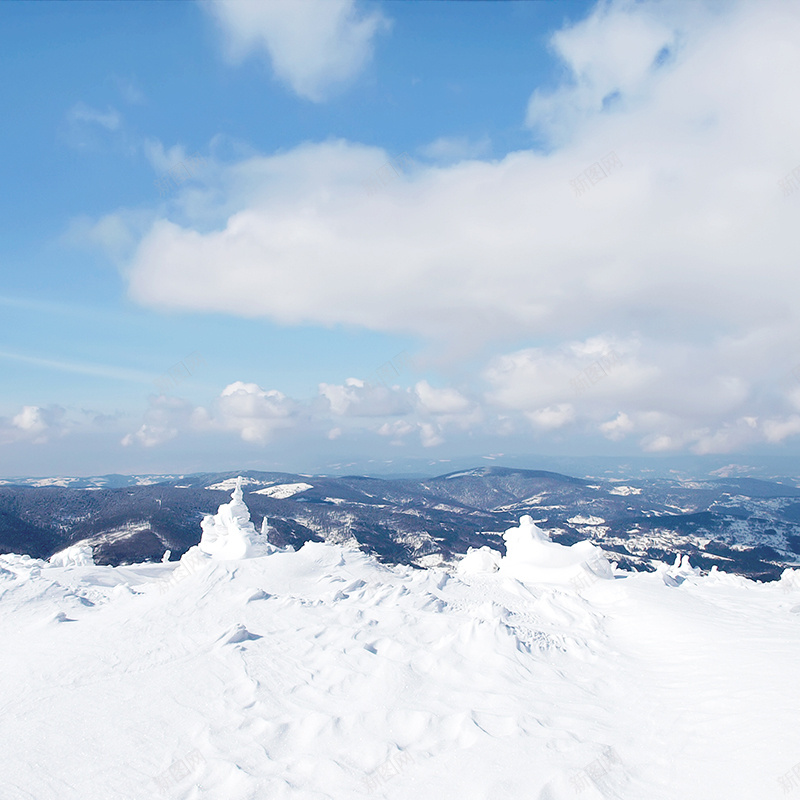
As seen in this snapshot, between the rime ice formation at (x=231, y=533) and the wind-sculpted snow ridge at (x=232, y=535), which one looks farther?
the rime ice formation at (x=231, y=533)

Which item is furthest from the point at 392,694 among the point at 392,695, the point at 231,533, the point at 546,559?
the point at 231,533

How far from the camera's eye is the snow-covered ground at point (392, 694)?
567 inches

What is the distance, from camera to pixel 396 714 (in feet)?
57.2

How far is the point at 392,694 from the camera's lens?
18922 millimetres

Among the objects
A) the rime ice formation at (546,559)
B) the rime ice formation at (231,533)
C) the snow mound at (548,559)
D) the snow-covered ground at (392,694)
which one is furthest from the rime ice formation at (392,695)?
the rime ice formation at (231,533)

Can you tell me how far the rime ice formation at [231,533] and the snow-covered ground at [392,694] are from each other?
46.3 ft

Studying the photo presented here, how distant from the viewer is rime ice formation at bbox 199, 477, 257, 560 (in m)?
47.6

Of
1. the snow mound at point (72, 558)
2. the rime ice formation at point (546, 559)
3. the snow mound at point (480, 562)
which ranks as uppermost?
the rime ice formation at point (546, 559)

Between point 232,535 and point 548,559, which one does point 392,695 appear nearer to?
point 548,559

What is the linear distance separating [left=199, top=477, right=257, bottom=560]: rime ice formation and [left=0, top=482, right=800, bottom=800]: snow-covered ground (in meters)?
14.1

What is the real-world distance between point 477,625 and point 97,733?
16.2 m

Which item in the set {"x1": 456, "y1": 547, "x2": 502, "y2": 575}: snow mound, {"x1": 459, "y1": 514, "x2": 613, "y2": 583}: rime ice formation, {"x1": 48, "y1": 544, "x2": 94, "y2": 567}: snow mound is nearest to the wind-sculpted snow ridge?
{"x1": 48, "y1": 544, "x2": 94, "y2": 567}: snow mound

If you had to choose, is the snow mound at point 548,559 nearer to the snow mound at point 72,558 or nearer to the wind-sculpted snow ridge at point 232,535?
the wind-sculpted snow ridge at point 232,535

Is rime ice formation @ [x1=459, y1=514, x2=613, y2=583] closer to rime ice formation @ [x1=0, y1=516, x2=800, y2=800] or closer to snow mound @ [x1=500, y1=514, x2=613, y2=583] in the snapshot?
snow mound @ [x1=500, y1=514, x2=613, y2=583]
